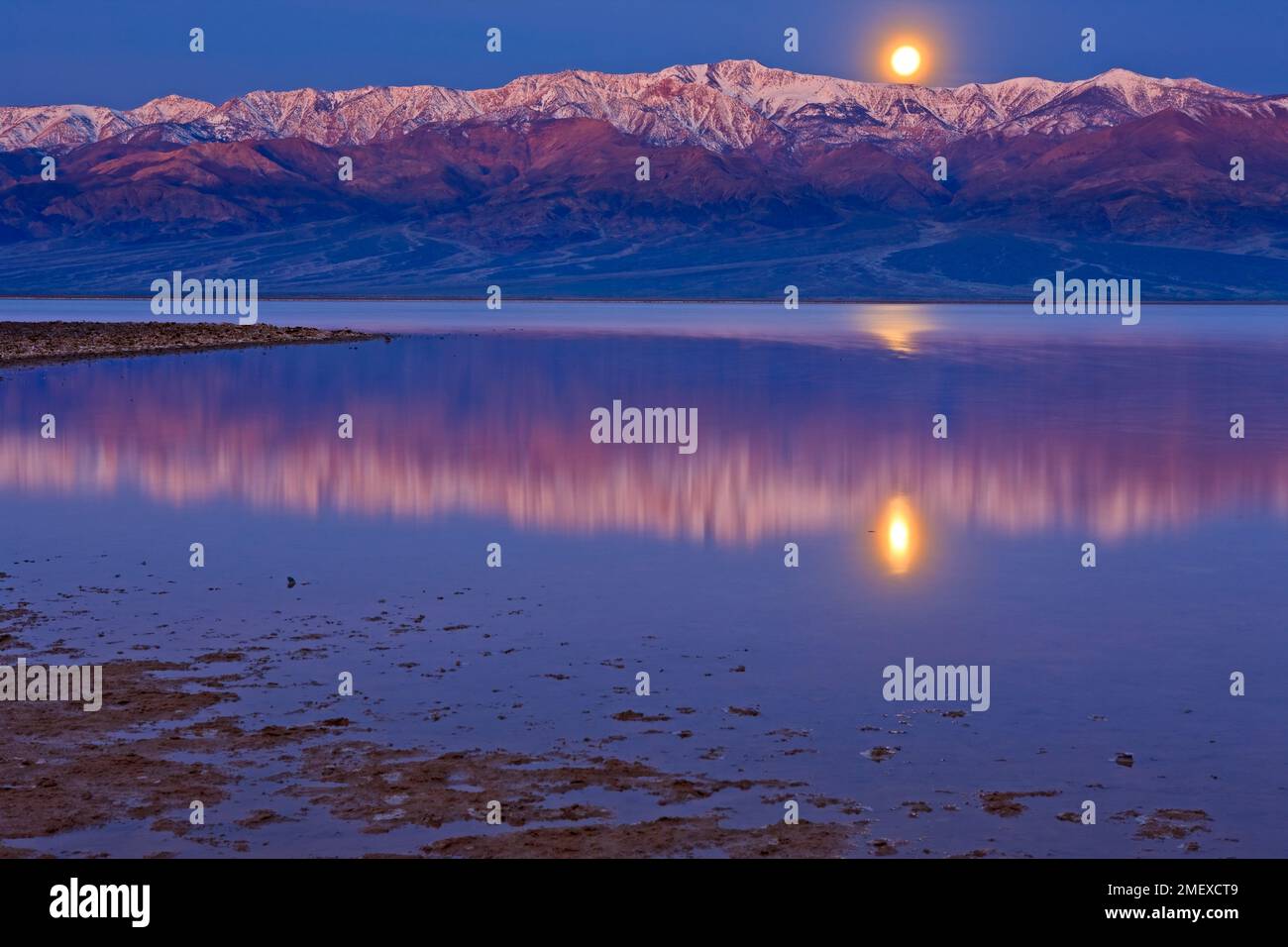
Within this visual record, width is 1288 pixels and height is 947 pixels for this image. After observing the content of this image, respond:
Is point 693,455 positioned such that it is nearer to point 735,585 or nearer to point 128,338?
point 735,585

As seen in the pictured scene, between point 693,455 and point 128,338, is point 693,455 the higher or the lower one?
the lower one

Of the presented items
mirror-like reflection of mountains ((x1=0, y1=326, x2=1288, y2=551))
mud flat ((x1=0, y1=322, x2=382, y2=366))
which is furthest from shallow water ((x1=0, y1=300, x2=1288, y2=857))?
mud flat ((x1=0, y1=322, x2=382, y2=366))

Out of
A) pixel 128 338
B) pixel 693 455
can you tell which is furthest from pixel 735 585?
pixel 128 338

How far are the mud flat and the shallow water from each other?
24480 millimetres

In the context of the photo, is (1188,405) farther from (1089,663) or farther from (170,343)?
(170,343)

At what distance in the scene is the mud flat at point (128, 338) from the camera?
61562 millimetres

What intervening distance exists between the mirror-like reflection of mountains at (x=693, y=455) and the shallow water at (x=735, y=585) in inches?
6.1

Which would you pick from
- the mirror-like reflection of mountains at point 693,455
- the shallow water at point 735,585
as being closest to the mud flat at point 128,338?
the mirror-like reflection of mountains at point 693,455

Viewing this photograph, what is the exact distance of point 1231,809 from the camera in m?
10.2

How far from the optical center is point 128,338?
232 feet

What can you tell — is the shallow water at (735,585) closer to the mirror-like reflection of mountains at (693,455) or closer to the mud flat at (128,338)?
the mirror-like reflection of mountains at (693,455)

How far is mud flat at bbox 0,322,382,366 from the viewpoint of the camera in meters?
61.6

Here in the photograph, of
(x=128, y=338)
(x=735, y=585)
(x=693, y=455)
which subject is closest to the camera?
(x=735, y=585)

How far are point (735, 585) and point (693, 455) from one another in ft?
37.3
